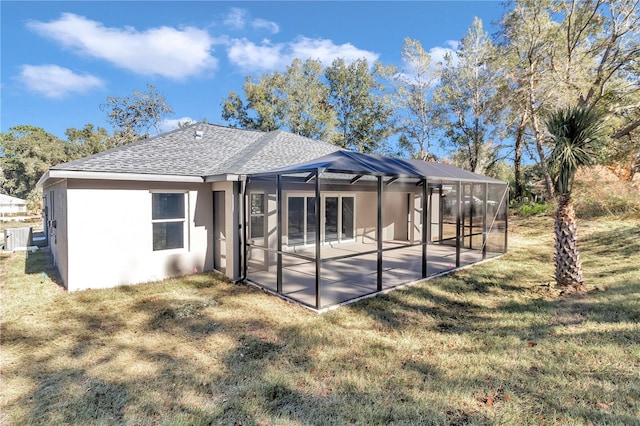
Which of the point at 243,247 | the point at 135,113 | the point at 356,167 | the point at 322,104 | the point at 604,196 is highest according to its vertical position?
the point at 322,104

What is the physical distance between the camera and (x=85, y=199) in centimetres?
641

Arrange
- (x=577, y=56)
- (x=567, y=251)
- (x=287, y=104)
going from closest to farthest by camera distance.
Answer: (x=567, y=251), (x=577, y=56), (x=287, y=104)

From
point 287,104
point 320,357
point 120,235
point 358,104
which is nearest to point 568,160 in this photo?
point 320,357

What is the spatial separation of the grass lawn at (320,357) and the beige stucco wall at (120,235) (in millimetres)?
549

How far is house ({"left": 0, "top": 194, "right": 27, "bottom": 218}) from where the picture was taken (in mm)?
20073

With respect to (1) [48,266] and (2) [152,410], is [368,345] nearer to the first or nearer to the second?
(2) [152,410]

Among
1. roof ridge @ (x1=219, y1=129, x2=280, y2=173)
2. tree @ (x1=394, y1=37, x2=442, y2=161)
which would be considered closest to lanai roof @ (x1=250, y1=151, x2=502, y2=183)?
roof ridge @ (x1=219, y1=129, x2=280, y2=173)

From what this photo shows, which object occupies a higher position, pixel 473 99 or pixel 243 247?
pixel 473 99

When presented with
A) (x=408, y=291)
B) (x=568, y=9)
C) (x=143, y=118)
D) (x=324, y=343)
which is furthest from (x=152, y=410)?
(x=143, y=118)

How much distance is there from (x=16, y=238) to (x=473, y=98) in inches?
968

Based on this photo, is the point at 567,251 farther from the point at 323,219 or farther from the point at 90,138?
the point at 90,138

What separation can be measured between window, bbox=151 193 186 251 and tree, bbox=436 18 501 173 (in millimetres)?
19354

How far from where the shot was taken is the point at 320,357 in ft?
12.9

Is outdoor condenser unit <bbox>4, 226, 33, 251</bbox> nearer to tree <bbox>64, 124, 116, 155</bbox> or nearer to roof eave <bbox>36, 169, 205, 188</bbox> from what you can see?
roof eave <bbox>36, 169, 205, 188</bbox>
